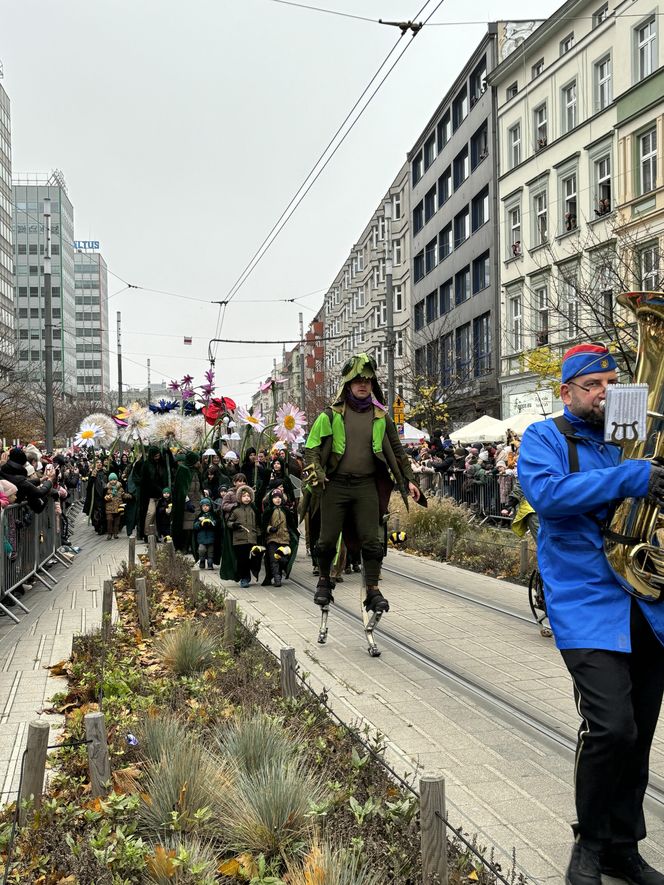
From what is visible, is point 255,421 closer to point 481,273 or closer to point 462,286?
point 481,273

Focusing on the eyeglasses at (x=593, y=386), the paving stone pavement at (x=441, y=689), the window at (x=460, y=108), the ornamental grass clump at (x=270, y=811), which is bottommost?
the paving stone pavement at (x=441, y=689)

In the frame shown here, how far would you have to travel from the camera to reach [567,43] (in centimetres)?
3356

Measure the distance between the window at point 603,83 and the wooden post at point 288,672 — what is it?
1128 inches

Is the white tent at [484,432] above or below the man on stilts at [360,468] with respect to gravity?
above

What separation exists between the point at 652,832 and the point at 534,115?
3567cm

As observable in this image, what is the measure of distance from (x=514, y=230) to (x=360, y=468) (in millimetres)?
32714

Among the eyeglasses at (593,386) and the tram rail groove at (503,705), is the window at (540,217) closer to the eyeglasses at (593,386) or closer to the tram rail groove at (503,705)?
the tram rail groove at (503,705)

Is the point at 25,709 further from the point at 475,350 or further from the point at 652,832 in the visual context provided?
the point at 475,350

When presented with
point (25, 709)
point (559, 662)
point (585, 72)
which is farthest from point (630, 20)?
point (25, 709)

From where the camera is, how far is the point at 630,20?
1109 inches

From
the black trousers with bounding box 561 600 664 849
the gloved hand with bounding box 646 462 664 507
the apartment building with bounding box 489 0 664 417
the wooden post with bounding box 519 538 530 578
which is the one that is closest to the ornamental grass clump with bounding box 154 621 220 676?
the black trousers with bounding box 561 600 664 849

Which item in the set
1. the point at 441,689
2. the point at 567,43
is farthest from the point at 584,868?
the point at 567,43

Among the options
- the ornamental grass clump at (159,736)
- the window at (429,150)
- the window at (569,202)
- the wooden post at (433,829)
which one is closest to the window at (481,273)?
the window at (569,202)

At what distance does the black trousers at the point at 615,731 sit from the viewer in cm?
331
